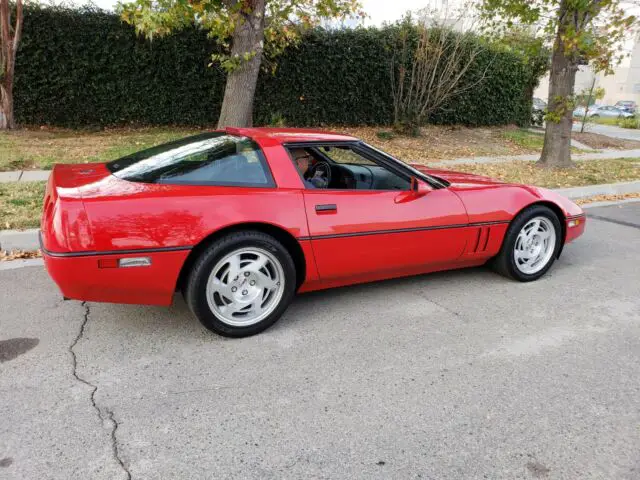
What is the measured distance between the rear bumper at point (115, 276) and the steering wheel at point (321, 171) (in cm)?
135

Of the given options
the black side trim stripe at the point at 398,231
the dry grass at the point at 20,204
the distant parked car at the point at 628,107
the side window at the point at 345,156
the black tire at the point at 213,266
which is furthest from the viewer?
the distant parked car at the point at 628,107

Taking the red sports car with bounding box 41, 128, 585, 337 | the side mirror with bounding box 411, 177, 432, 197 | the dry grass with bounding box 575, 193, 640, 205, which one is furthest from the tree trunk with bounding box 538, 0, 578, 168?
the side mirror with bounding box 411, 177, 432, 197

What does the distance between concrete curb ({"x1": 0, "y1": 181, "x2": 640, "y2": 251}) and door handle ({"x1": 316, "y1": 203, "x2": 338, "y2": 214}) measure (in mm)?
3024

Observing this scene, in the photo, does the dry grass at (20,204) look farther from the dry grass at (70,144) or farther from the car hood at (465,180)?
the car hood at (465,180)

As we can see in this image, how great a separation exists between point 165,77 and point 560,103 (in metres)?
8.63

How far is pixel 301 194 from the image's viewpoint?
3.44 metres

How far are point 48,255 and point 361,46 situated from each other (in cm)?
1211

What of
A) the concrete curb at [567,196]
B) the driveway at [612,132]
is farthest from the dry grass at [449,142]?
the driveway at [612,132]

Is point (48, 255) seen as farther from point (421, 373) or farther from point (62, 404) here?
point (421, 373)

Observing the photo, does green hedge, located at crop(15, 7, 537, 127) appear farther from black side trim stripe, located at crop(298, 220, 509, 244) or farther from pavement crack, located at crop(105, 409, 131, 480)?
pavement crack, located at crop(105, 409, 131, 480)

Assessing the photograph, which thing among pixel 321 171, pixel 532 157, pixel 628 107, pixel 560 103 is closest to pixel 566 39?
pixel 560 103

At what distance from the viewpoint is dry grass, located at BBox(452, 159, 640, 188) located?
9117 millimetres

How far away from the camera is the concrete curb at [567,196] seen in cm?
485

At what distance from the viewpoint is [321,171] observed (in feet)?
13.4
